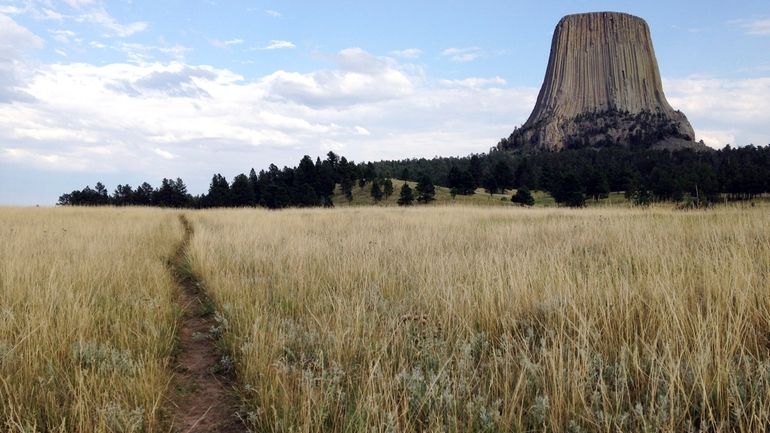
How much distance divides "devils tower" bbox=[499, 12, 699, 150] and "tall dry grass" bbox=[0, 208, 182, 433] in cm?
18534

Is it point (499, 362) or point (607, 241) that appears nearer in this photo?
point (499, 362)

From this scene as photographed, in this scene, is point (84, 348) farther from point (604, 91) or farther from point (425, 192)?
point (604, 91)

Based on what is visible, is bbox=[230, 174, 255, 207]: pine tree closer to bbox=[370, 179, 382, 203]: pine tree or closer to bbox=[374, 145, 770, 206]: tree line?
bbox=[370, 179, 382, 203]: pine tree

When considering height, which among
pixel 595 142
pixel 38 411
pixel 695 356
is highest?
pixel 595 142

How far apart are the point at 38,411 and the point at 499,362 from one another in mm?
2987

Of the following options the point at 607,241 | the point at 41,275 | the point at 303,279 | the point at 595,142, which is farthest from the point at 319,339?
the point at 595,142

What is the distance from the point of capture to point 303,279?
6.04 metres

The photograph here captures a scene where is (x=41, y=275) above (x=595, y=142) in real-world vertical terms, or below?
below

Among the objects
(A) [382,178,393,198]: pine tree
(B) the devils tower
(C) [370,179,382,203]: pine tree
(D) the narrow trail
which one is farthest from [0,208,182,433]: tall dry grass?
(B) the devils tower

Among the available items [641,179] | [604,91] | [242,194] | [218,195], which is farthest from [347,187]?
[604,91]

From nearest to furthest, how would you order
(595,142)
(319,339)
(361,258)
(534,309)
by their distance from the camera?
(319,339), (534,309), (361,258), (595,142)

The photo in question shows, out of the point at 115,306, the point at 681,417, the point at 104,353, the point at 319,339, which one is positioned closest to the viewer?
the point at 681,417

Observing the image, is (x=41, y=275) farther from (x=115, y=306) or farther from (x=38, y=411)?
(x=38, y=411)

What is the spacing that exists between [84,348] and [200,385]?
3.12 ft
